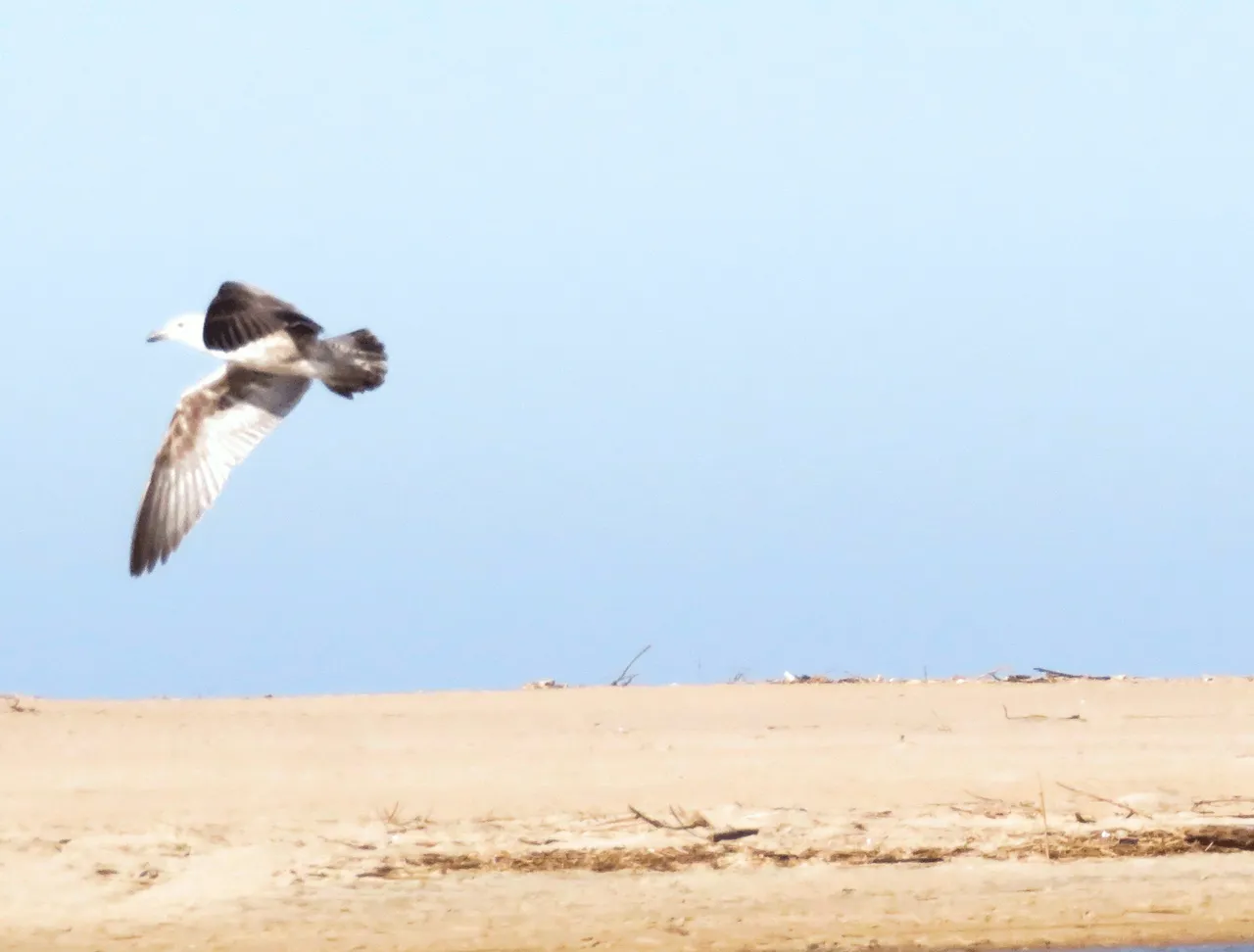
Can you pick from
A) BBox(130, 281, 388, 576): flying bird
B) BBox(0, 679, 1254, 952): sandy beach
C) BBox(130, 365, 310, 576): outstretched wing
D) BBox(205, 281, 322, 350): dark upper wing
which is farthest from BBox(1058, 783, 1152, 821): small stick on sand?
BBox(130, 365, 310, 576): outstretched wing

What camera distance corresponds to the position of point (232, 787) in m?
9.34

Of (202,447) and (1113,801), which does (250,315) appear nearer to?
(202,447)

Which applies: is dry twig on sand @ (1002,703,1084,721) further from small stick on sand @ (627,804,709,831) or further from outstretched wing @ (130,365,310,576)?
outstretched wing @ (130,365,310,576)

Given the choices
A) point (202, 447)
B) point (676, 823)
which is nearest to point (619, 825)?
point (676, 823)

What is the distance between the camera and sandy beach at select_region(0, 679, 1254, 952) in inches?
329

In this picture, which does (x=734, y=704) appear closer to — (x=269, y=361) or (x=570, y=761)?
(x=570, y=761)

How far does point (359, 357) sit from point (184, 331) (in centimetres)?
125

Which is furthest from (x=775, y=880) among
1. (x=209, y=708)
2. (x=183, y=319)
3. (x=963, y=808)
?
(x=183, y=319)

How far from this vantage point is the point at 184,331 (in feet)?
35.9

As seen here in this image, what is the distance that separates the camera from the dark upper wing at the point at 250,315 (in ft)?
33.0

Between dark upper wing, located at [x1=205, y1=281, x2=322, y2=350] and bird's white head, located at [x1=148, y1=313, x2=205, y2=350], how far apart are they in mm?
683

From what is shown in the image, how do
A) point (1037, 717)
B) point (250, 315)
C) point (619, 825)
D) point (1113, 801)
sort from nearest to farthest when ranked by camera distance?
point (619, 825), point (1113, 801), point (250, 315), point (1037, 717)

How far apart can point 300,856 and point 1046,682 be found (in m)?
4.62

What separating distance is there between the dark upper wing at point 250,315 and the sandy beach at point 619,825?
1974mm
